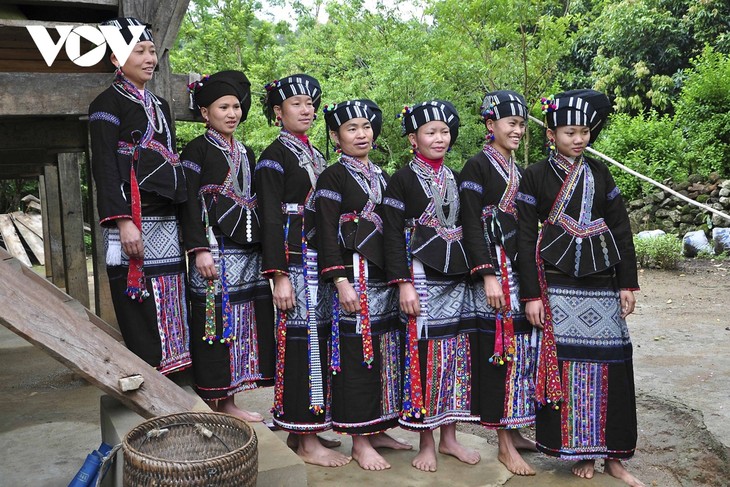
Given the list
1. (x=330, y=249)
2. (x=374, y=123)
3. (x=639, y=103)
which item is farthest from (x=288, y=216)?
(x=639, y=103)

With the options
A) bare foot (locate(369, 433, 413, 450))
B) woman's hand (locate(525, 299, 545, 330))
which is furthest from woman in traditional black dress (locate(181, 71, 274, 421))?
woman's hand (locate(525, 299, 545, 330))

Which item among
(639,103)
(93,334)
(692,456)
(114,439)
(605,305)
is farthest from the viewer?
(639,103)

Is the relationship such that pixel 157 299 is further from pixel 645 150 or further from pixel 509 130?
pixel 645 150

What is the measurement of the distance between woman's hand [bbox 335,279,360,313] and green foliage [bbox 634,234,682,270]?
307 inches

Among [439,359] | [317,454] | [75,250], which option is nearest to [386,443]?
[317,454]

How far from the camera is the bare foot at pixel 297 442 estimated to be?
12.7 feet

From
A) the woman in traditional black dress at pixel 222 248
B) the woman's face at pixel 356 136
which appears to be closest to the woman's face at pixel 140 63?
the woman in traditional black dress at pixel 222 248

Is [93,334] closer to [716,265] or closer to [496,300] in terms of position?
[496,300]

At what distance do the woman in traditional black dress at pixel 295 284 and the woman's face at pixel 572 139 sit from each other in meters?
1.24

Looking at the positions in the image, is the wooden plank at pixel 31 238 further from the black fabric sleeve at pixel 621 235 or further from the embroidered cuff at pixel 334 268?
the black fabric sleeve at pixel 621 235

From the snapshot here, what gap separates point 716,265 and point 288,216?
8.54m

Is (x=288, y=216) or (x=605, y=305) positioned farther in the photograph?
(x=288, y=216)

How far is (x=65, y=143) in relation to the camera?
5598 millimetres

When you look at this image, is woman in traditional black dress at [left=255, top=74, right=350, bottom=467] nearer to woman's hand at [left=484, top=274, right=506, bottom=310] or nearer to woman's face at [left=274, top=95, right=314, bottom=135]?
woman's face at [left=274, top=95, right=314, bottom=135]
